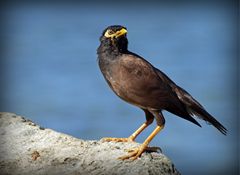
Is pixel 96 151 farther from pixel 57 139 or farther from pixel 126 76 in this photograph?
pixel 126 76

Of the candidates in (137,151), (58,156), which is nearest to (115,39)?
(137,151)

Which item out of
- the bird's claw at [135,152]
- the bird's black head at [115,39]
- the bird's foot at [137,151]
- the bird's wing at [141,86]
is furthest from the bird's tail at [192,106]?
the bird's claw at [135,152]

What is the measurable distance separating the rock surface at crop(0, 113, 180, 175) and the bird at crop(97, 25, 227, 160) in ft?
2.75

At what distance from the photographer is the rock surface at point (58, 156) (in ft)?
31.1

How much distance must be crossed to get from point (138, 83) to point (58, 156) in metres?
1.95

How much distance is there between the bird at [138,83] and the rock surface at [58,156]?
84cm

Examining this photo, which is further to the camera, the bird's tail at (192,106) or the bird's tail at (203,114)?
the bird's tail at (203,114)

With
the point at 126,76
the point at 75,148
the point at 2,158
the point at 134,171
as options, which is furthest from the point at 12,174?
the point at 126,76

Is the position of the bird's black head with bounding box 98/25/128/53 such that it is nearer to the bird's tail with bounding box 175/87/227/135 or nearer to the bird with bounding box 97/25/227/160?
the bird with bounding box 97/25/227/160

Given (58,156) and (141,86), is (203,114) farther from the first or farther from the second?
(58,156)

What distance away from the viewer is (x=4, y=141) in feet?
32.5

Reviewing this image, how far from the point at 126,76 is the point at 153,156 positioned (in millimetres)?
1471

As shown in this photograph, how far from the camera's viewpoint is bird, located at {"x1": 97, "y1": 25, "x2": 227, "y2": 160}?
10.9m

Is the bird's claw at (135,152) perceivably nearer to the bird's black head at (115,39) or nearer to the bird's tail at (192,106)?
the bird's tail at (192,106)
